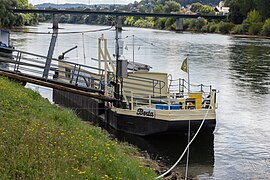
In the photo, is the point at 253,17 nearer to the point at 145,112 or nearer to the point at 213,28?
the point at 213,28

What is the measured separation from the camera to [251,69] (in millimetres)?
45406

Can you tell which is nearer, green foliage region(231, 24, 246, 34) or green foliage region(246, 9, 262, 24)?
green foliage region(246, 9, 262, 24)

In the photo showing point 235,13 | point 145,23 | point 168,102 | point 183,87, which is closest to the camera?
point 168,102

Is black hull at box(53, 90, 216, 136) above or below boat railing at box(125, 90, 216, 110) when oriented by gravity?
below

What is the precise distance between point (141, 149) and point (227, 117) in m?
7.23

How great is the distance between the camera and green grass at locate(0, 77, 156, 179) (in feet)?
30.6

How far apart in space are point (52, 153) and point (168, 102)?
9515mm

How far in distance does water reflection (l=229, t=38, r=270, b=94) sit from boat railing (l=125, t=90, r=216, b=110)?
502 inches

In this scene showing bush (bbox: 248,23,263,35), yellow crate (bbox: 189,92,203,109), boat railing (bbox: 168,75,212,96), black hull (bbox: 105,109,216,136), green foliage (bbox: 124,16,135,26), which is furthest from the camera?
green foliage (bbox: 124,16,135,26)

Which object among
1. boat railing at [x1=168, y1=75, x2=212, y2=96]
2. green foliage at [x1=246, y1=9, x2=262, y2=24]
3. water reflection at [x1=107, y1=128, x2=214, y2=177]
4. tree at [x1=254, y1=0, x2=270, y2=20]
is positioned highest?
tree at [x1=254, y1=0, x2=270, y2=20]

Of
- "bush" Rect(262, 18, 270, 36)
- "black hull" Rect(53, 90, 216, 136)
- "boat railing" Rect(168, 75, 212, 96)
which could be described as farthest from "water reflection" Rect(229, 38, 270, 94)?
"bush" Rect(262, 18, 270, 36)

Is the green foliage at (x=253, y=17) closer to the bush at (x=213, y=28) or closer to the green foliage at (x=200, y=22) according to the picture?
the bush at (x=213, y=28)

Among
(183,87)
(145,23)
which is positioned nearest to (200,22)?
(145,23)

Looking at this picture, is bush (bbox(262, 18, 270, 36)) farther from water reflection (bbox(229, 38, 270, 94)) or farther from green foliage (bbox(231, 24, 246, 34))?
water reflection (bbox(229, 38, 270, 94))
